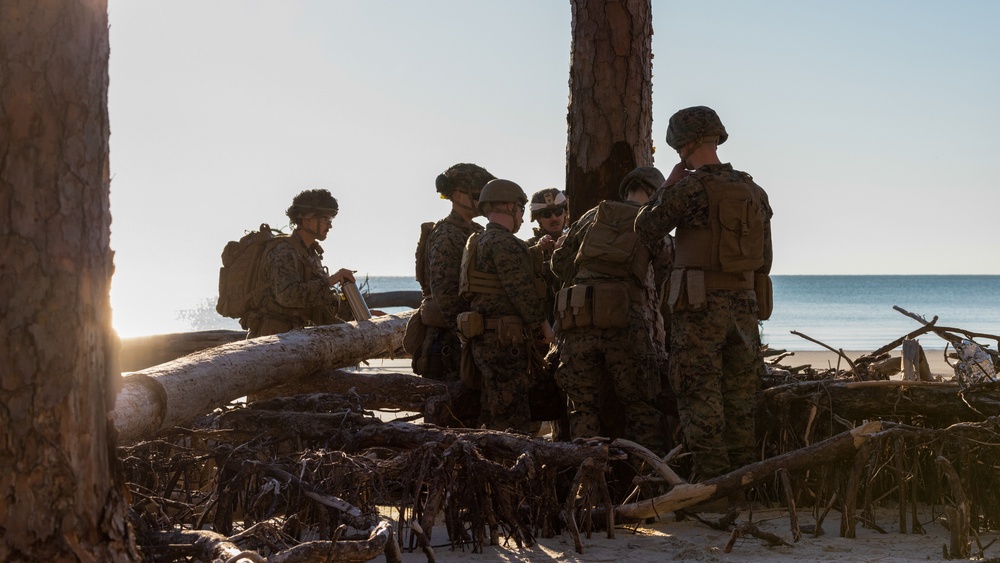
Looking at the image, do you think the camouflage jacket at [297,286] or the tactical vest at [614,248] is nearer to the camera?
the tactical vest at [614,248]

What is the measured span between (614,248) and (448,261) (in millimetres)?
1525

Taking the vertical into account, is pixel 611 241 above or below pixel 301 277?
above

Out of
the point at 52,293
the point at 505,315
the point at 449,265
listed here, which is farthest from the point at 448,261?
the point at 52,293

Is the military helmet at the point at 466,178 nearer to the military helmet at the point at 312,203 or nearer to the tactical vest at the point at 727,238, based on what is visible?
the military helmet at the point at 312,203

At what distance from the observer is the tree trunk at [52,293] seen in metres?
2.97

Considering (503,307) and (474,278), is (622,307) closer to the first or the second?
(503,307)

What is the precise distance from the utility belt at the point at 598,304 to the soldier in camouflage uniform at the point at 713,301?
40 cm

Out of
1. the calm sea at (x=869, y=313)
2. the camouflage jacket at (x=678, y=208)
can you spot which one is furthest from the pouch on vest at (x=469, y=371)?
the calm sea at (x=869, y=313)

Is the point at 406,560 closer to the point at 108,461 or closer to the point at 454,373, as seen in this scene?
the point at 108,461

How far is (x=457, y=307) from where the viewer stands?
774 cm

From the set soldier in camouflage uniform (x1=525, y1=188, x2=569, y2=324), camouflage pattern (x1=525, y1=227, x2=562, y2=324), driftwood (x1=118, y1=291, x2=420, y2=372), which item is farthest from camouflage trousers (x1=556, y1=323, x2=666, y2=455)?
driftwood (x1=118, y1=291, x2=420, y2=372)

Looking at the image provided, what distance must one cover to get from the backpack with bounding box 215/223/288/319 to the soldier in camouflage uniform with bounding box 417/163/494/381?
160cm

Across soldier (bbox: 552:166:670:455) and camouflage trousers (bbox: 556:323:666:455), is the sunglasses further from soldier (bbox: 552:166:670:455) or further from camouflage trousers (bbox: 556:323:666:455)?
camouflage trousers (bbox: 556:323:666:455)

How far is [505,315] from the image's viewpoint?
23.9 ft
